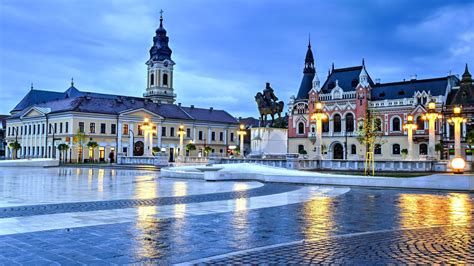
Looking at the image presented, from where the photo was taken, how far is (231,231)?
977 cm

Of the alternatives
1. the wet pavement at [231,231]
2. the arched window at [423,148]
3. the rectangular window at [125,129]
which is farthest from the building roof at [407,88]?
the wet pavement at [231,231]

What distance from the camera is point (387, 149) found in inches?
2953

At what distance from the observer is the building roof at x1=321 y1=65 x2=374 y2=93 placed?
271 feet

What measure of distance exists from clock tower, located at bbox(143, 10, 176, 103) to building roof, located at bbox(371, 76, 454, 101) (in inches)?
1983

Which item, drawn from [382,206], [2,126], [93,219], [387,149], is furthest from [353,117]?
[2,126]

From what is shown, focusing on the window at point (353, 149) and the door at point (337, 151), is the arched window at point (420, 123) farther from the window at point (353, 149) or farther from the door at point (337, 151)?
the door at point (337, 151)

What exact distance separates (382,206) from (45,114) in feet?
253

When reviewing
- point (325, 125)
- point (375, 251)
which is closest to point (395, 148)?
point (325, 125)

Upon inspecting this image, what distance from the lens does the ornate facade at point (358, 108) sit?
71938mm

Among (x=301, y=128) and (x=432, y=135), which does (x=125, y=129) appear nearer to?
(x=301, y=128)

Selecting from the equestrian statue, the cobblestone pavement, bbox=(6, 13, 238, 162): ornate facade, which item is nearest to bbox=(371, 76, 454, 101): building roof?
bbox=(6, 13, 238, 162): ornate facade

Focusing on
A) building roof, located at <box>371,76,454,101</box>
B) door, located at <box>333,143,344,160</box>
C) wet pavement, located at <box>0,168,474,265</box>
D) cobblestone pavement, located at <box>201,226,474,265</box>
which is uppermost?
building roof, located at <box>371,76,454,101</box>

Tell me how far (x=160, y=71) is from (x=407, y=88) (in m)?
57.7

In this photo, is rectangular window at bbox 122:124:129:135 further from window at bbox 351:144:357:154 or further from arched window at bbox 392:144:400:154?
arched window at bbox 392:144:400:154
